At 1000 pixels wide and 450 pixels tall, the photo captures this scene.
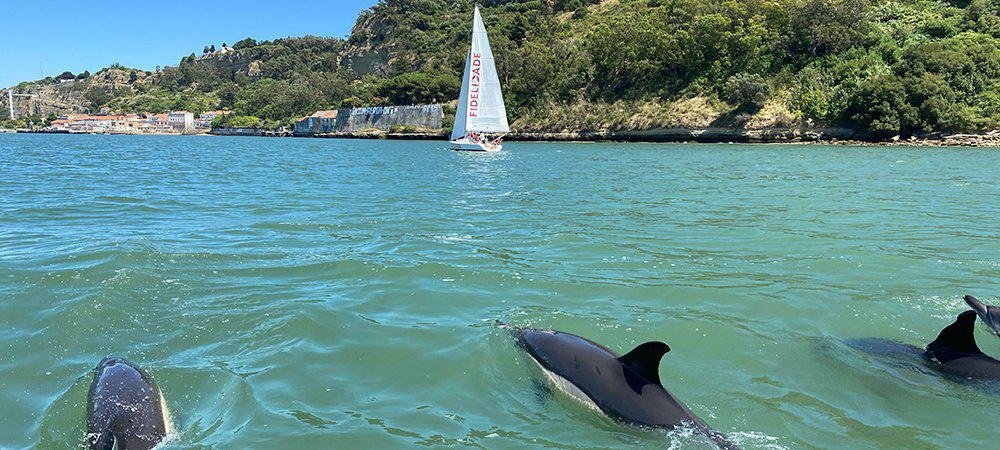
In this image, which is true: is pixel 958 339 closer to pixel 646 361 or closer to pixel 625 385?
pixel 646 361

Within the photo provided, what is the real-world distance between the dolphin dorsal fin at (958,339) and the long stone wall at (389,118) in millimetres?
134242

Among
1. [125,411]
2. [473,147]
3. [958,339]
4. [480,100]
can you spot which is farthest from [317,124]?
[958,339]

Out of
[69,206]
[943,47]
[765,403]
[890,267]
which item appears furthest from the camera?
[943,47]

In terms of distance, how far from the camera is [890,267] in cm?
1287

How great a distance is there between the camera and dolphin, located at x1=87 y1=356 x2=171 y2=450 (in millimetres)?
5539

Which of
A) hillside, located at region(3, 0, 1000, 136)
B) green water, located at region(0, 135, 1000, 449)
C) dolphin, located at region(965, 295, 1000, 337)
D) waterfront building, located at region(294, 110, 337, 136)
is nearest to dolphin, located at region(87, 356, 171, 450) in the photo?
green water, located at region(0, 135, 1000, 449)

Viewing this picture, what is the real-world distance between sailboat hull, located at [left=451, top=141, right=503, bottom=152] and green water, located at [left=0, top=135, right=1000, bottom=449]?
1786 inches

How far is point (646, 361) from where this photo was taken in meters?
6.13

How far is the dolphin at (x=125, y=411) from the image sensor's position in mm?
5539

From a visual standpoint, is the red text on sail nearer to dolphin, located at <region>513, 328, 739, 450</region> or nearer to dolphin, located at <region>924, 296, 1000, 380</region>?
dolphin, located at <region>924, 296, 1000, 380</region>

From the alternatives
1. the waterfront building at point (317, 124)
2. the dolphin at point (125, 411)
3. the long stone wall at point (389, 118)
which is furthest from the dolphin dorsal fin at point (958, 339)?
Result: the waterfront building at point (317, 124)

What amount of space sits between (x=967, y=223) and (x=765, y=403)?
15.9 m

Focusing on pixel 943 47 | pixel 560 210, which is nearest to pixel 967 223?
pixel 560 210

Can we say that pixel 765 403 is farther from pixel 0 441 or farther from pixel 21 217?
pixel 21 217
